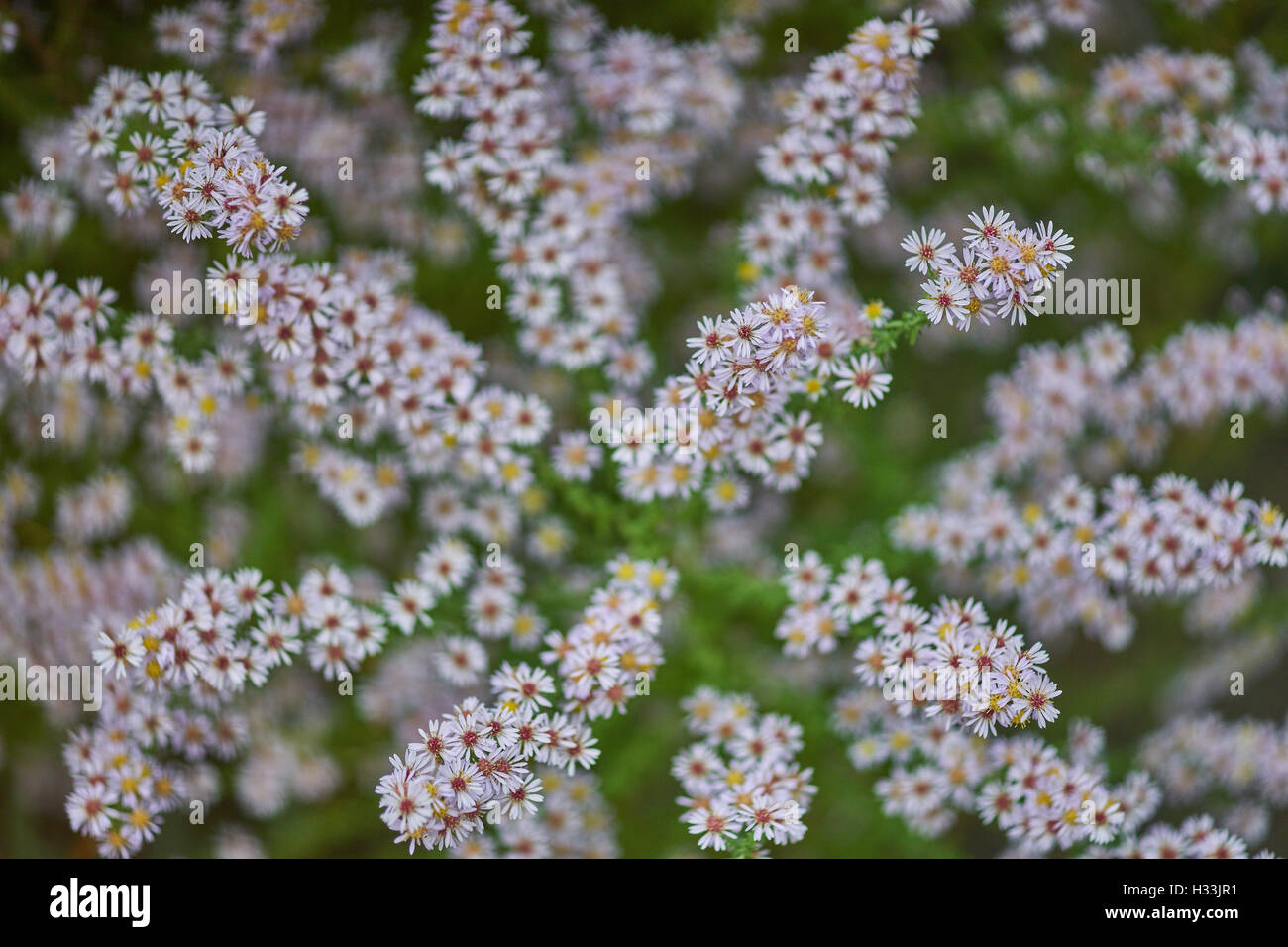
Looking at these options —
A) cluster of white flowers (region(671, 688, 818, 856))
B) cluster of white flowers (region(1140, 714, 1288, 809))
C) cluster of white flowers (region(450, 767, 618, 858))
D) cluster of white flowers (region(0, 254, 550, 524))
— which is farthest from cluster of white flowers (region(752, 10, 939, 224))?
cluster of white flowers (region(1140, 714, 1288, 809))

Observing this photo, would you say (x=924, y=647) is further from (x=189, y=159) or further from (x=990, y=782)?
(x=189, y=159)

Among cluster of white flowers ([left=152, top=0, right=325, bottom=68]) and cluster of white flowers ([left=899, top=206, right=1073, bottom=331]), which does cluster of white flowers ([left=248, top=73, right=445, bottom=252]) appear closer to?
cluster of white flowers ([left=152, top=0, right=325, bottom=68])

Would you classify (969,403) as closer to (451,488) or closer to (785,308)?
(785,308)

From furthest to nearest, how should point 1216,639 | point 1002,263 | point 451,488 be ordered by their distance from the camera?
point 1216,639 → point 451,488 → point 1002,263

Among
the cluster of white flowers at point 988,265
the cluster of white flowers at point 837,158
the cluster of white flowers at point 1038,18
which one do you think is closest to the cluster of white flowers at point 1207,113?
the cluster of white flowers at point 1038,18

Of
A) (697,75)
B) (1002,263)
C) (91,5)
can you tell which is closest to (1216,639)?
(1002,263)

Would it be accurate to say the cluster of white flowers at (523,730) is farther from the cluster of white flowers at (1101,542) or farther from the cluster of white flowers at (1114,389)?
the cluster of white flowers at (1114,389)
